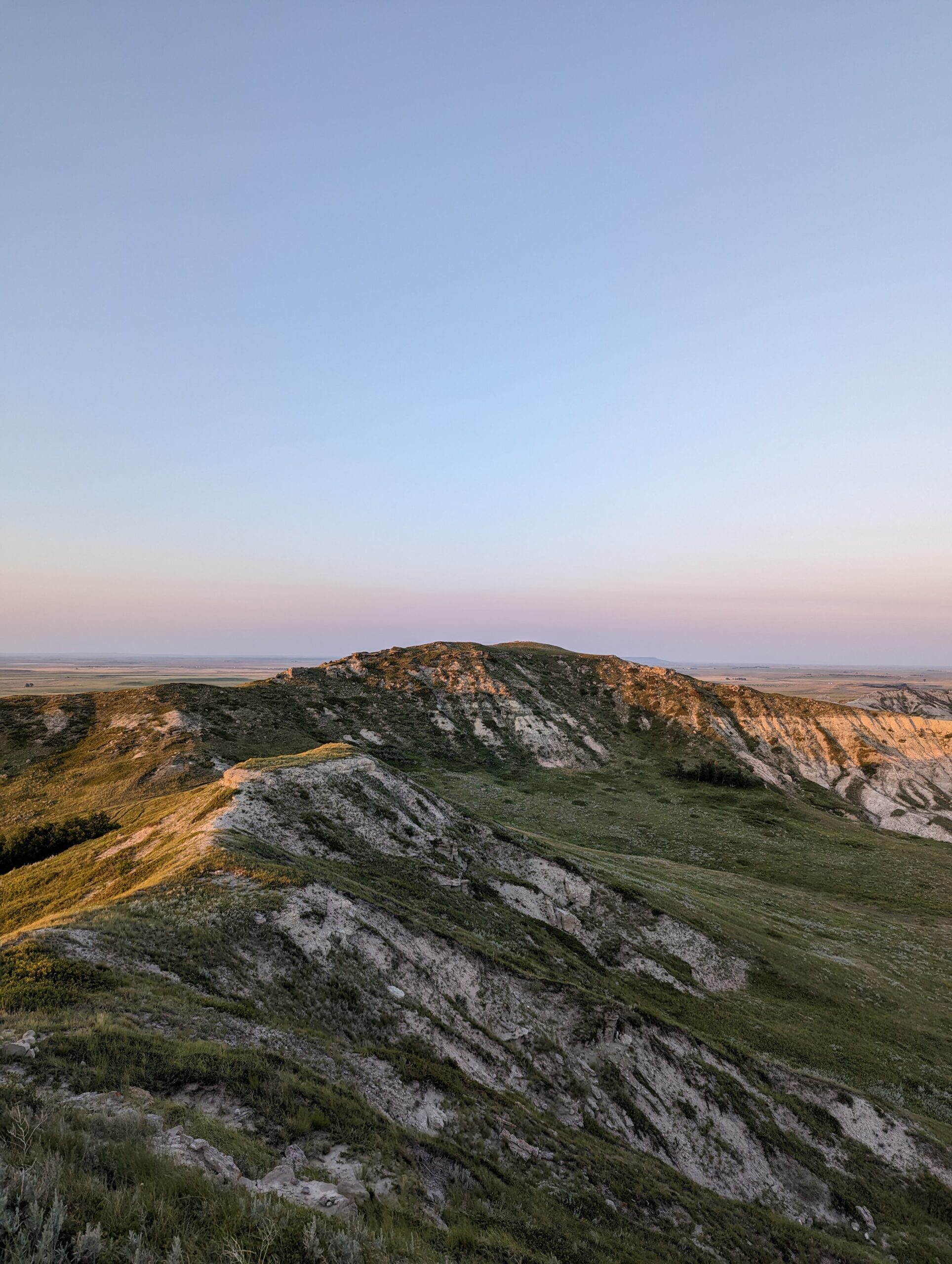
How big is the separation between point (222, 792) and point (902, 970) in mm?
52651

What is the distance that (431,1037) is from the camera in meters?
18.7

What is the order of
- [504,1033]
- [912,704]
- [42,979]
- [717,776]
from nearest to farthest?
1. [42,979]
2. [504,1033]
3. [717,776]
4. [912,704]

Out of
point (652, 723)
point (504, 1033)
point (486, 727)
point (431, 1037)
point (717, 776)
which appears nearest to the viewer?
point (431, 1037)

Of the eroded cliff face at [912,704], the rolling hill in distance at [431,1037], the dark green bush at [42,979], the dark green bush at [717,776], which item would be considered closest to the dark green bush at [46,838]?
the rolling hill in distance at [431,1037]

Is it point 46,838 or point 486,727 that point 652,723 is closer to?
point 486,727

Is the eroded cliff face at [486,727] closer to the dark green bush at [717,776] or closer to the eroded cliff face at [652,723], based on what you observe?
the eroded cliff face at [652,723]

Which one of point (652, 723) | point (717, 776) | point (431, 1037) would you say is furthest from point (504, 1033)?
point (652, 723)

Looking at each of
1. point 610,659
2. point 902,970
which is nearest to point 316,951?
point 902,970

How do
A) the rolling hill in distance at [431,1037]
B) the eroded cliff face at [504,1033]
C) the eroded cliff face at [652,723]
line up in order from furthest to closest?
the eroded cliff face at [652,723]
the eroded cliff face at [504,1033]
the rolling hill in distance at [431,1037]

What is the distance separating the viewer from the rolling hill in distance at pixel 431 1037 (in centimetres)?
920

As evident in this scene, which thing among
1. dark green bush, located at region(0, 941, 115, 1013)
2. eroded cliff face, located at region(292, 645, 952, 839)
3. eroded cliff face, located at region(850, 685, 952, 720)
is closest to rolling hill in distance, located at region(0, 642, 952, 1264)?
dark green bush, located at region(0, 941, 115, 1013)

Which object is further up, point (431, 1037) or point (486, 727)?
point (431, 1037)

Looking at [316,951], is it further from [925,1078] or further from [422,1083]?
[925,1078]

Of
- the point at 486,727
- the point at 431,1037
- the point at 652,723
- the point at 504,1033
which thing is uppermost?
the point at 431,1037
